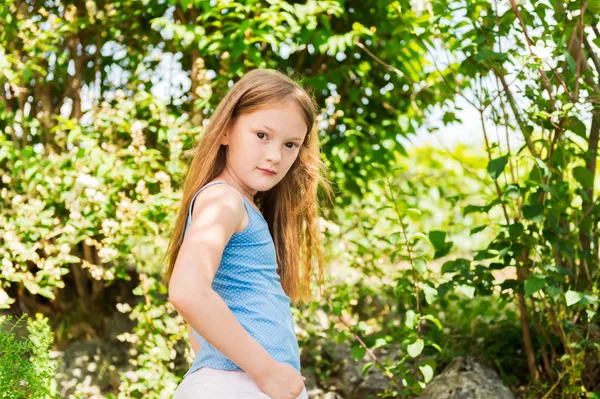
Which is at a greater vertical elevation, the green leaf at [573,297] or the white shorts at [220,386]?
the white shorts at [220,386]

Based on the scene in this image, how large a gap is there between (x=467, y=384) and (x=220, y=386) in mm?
1828

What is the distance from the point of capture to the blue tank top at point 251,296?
1.58 metres

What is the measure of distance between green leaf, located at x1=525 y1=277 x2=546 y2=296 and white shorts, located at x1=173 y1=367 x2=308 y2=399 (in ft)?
4.95

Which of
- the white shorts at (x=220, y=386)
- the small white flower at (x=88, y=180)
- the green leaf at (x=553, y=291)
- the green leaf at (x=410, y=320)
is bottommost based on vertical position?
the green leaf at (x=410, y=320)

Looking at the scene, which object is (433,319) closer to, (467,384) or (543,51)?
(467,384)

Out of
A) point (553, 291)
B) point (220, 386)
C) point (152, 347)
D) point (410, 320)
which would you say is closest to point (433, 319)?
point (410, 320)

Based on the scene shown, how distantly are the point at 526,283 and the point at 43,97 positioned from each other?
104 inches

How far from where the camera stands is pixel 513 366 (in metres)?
3.33

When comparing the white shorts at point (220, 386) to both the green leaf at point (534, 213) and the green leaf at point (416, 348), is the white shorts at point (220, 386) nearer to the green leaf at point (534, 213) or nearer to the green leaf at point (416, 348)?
the green leaf at point (416, 348)

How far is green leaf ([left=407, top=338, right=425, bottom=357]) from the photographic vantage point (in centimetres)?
282

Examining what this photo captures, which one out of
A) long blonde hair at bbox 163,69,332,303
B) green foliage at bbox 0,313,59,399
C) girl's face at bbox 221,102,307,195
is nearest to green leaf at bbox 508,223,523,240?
long blonde hair at bbox 163,69,332,303

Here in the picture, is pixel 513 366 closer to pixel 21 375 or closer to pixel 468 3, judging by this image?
pixel 468 3

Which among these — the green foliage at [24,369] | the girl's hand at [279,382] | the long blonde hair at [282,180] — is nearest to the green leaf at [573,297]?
the long blonde hair at [282,180]

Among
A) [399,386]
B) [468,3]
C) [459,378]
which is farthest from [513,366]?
[468,3]
